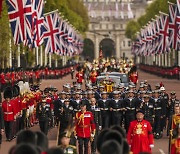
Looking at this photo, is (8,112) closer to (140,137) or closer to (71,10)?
(140,137)

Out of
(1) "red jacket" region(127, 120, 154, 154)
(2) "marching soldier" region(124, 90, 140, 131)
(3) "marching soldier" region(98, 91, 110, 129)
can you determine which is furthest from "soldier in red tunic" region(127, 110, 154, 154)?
(2) "marching soldier" region(124, 90, 140, 131)

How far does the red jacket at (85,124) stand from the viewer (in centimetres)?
2192

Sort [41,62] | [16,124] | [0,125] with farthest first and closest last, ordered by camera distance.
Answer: [41,62]
[16,124]
[0,125]

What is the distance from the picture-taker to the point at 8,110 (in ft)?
91.5

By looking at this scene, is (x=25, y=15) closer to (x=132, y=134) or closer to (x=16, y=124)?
(x=16, y=124)

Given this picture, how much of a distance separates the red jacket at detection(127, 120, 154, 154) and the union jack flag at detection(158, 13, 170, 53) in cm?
5233

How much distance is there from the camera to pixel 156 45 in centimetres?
8081

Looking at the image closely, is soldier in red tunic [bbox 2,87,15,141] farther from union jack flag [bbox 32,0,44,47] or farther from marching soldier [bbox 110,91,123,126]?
union jack flag [bbox 32,0,44,47]

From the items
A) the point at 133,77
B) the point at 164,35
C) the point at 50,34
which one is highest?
the point at 50,34

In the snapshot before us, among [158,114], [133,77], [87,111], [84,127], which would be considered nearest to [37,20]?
[133,77]

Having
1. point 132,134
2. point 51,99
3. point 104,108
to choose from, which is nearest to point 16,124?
point 51,99

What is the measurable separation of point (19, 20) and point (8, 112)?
1283cm

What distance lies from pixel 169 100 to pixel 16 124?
194 inches

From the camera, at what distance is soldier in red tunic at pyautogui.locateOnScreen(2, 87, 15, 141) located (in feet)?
91.4
